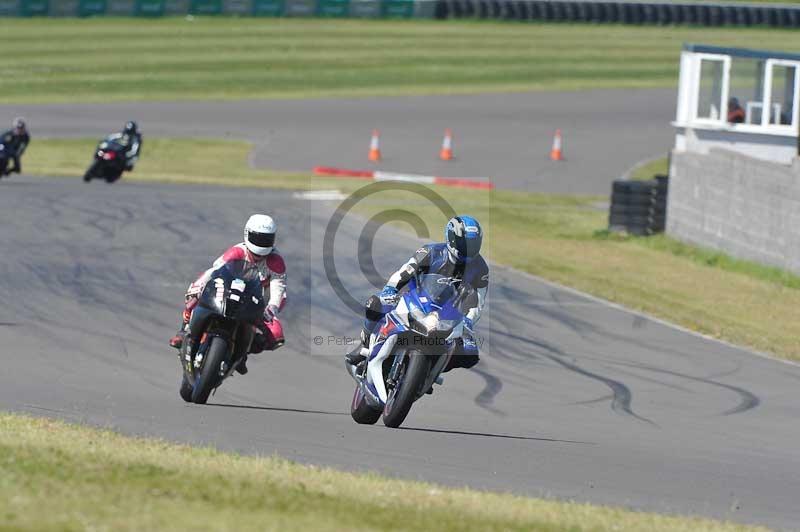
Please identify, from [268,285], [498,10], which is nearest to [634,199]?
[268,285]

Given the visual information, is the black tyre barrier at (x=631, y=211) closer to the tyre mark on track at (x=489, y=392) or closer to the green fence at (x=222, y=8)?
the tyre mark on track at (x=489, y=392)

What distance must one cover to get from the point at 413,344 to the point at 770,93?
59.6ft

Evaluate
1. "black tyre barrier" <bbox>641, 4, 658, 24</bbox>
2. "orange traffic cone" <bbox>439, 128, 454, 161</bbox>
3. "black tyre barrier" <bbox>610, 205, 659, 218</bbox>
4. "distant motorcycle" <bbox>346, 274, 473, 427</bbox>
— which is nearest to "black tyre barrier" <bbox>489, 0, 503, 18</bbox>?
"black tyre barrier" <bbox>641, 4, 658, 24</bbox>

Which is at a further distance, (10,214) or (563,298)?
(10,214)

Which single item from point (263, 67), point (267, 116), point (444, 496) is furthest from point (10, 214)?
point (263, 67)

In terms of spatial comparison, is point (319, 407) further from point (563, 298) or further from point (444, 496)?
point (563, 298)

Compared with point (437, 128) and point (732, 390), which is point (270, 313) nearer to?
point (732, 390)

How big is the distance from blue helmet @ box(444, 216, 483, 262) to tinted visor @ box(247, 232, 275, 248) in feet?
5.84

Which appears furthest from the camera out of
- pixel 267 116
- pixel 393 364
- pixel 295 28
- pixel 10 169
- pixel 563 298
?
pixel 295 28

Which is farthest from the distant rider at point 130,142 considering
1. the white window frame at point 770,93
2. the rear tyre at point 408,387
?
the rear tyre at point 408,387

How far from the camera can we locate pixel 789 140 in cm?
2666

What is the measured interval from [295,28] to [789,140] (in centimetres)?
3556

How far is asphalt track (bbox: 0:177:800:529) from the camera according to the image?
9.67 m

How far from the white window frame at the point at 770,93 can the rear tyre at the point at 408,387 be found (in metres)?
17.7
